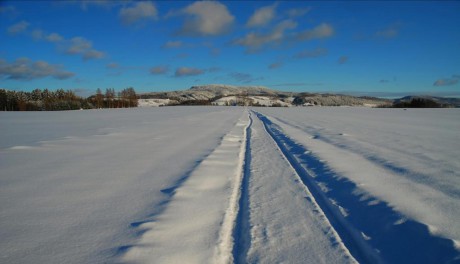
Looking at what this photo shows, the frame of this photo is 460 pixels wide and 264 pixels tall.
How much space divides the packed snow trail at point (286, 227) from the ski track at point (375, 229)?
152 millimetres

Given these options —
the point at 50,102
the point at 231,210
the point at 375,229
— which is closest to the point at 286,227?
the point at 231,210

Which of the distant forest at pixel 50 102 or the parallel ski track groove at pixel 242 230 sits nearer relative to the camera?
the parallel ski track groove at pixel 242 230

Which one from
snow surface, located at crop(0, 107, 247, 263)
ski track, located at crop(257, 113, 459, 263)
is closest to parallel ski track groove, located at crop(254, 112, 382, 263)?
ski track, located at crop(257, 113, 459, 263)

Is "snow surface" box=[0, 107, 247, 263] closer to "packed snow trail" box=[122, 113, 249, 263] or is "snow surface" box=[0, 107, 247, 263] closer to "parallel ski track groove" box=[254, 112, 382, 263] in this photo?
"packed snow trail" box=[122, 113, 249, 263]

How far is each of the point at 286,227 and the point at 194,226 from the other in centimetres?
103

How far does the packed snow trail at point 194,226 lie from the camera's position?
8.71 feet

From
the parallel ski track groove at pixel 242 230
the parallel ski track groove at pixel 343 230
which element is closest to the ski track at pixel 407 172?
the parallel ski track groove at pixel 343 230

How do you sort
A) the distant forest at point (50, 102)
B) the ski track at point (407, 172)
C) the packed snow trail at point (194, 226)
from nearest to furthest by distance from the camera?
1. the packed snow trail at point (194, 226)
2. the ski track at point (407, 172)
3. the distant forest at point (50, 102)

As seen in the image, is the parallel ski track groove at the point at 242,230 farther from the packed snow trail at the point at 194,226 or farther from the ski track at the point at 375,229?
the ski track at the point at 375,229

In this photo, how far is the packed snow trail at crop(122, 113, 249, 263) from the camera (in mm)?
2656

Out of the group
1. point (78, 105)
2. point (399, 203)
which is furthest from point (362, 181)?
point (78, 105)

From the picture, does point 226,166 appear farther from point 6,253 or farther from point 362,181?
point 6,253

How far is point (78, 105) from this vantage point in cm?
7769

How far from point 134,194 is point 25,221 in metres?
1.39
